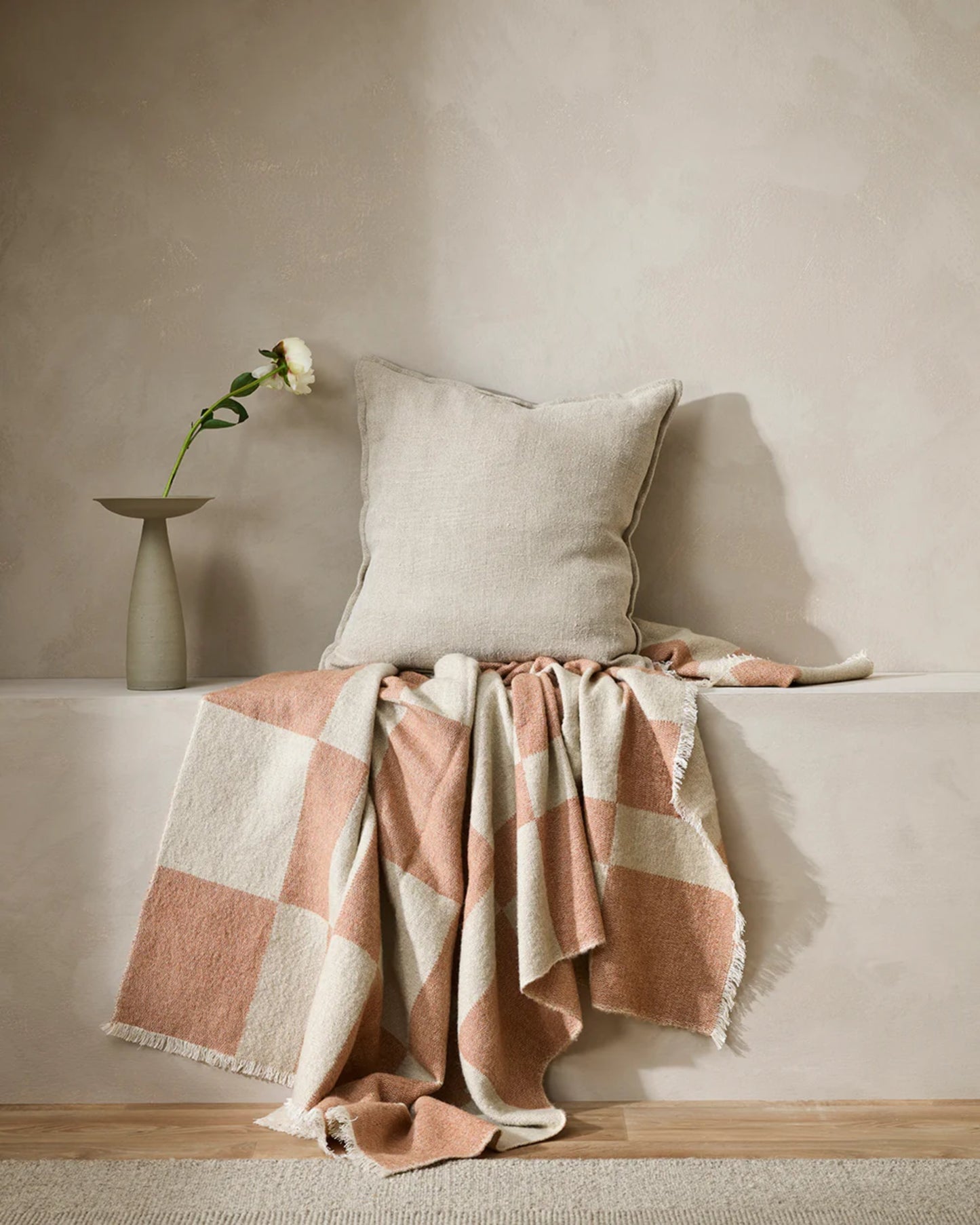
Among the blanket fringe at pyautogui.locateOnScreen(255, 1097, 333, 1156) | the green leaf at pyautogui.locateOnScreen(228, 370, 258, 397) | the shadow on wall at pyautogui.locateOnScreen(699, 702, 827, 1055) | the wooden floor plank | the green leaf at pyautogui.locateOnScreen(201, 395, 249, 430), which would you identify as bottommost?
the wooden floor plank

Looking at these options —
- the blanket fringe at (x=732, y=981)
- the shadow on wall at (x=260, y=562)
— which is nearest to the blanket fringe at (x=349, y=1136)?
the blanket fringe at (x=732, y=981)

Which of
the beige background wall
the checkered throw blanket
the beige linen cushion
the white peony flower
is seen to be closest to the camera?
the checkered throw blanket

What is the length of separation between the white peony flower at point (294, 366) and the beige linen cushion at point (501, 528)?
15cm

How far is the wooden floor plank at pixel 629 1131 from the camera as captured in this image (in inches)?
57.4

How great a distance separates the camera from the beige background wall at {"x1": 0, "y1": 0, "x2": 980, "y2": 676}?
2.05 m

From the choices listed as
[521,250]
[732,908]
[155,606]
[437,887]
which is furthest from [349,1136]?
[521,250]

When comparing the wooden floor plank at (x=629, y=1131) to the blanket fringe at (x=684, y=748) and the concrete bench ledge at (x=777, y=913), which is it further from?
the blanket fringe at (x=684, y=748)

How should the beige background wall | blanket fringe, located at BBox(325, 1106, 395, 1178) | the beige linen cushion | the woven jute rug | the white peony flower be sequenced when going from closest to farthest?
the woven jute rug → blanket fringe, located at BBox(325, 1106, 395, 1178) → the beige linen cushion → the white peony flower → the beige background wall

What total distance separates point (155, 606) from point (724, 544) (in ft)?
3.37

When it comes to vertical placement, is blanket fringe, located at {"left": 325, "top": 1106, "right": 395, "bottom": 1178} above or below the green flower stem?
below

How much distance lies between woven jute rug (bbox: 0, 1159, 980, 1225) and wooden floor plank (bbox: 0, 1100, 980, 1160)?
4 cm

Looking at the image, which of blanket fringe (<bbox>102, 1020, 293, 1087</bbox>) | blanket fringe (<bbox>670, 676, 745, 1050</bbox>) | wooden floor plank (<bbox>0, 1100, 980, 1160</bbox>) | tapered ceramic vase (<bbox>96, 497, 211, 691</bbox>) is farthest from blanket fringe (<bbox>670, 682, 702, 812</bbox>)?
tapered ceramic vase (<bbox>96, 497, 211, 691</bbox>)

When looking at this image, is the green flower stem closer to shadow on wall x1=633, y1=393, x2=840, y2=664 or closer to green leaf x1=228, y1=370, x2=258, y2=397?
green leaf x1=228, y1=370, x2=258, y2=397

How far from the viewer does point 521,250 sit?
6.77 ft
